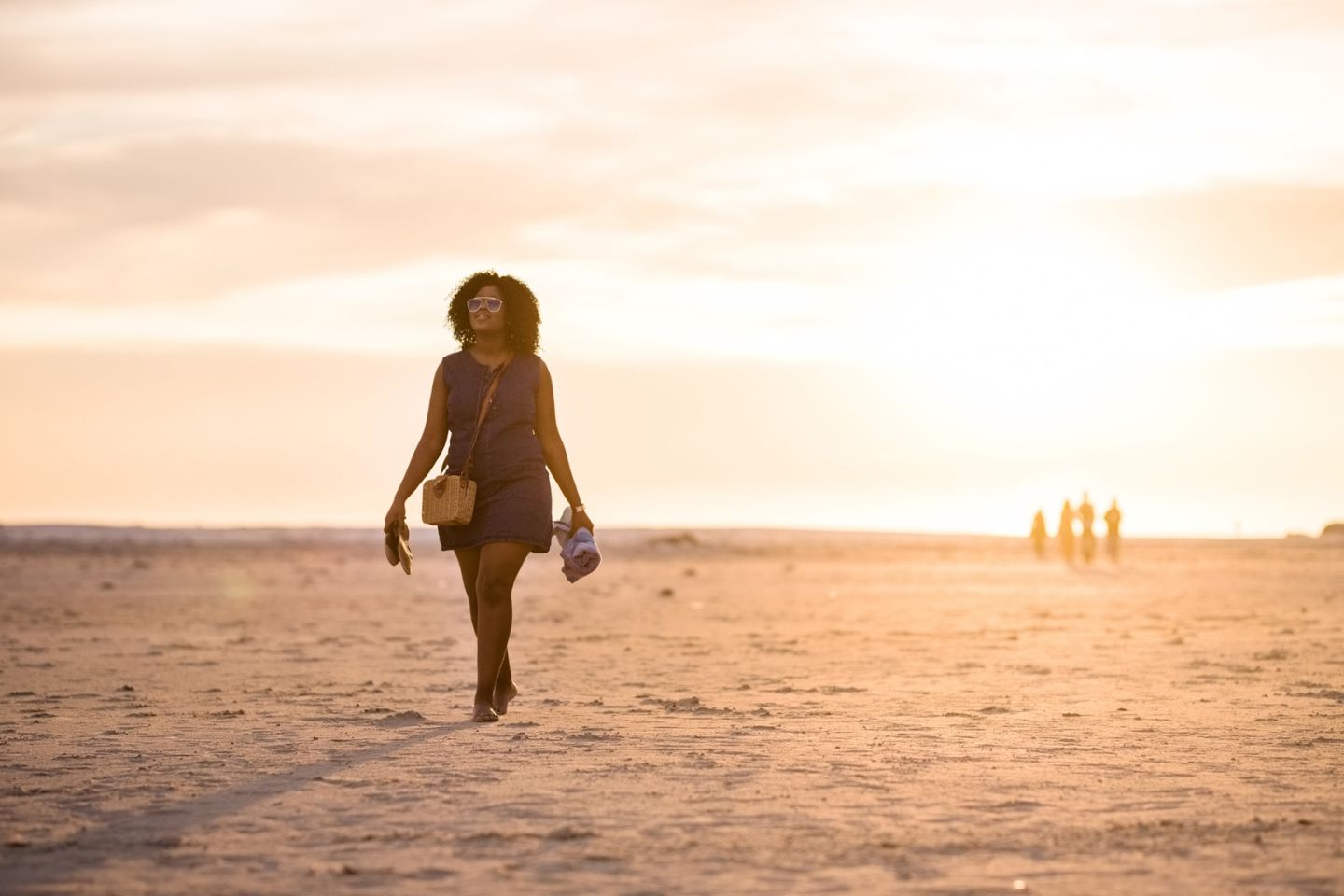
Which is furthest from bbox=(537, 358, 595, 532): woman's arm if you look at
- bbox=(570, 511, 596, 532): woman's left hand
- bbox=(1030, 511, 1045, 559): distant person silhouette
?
bbox=(1030, 511, 1045, 559): distant person silhouette

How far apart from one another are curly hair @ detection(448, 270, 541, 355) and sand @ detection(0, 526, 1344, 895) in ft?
6.96

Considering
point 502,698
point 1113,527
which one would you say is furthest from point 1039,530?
point 502,698

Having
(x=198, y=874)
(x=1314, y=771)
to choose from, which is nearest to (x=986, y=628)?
(x=1314, y=771)

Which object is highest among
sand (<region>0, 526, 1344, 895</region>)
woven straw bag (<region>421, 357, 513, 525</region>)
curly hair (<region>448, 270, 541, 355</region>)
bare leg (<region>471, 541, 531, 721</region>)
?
curly hair (<region>448, 270, 541, 355</region>)

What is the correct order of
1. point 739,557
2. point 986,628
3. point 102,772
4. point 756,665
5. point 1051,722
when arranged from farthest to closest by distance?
point 739,557 < point 986,628 < point 756,665 < point 1051,722 < point 102,772

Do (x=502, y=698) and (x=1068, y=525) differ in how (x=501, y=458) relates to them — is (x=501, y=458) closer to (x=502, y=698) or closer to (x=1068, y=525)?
(x=502, y=698)

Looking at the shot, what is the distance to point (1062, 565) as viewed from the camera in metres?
48.0

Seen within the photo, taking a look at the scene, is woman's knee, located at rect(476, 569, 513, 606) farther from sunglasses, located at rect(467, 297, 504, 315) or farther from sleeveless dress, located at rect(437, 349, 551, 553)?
sunglasses, located at rect(467, 297, 504, 315)

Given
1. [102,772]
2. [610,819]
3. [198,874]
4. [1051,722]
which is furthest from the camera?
[1051,722]

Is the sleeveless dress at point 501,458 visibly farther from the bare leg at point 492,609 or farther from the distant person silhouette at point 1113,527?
the distant person silhouette at point 1113,527

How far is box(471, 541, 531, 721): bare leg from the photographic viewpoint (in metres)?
9.27

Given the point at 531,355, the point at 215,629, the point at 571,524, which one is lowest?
the point at 215,629

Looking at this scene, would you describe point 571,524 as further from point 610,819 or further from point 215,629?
point 215,629

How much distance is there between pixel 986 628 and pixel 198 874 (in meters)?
15.0
